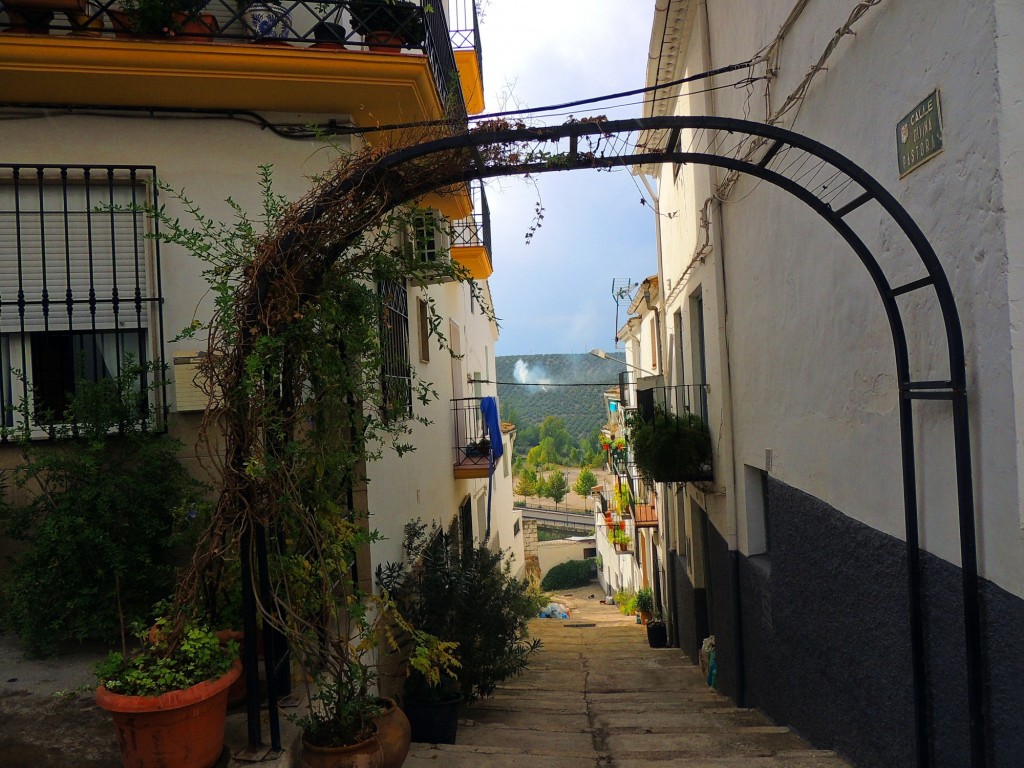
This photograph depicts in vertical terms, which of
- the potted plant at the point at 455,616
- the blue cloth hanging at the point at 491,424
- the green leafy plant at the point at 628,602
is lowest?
the green leafy plant at the point at 628,602

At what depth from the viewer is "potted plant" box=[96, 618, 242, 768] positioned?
3168 millimetres

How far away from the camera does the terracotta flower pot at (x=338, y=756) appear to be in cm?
345

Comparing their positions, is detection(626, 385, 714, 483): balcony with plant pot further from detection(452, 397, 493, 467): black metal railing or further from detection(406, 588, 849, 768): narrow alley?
detection(452, 397, 493, 467): black metal railing

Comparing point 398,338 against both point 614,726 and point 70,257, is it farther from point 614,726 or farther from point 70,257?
point 614,726

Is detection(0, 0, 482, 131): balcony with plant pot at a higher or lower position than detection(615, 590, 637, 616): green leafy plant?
higher

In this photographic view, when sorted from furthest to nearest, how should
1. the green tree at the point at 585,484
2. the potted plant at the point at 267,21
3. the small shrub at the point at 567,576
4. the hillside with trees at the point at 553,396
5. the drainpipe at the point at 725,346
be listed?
the hillside with trees at the point at 553,396
the green tree at the point at 585,484
the small shrub at the point at 567,576
the drainpipe at the point at 725,346
the potted plant at the point at 267,21

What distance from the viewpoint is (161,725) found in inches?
125

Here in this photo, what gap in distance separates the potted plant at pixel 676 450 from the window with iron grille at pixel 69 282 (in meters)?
5.27

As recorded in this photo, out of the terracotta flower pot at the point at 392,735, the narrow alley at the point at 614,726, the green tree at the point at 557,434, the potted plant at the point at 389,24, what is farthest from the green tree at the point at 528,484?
the terracotta flower pot at the point at 392,735

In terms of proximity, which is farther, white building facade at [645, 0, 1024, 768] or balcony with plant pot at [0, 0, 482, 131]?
balcony with plant pot at [0, 0, 482, 131]

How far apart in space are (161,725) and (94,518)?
1.75 metres

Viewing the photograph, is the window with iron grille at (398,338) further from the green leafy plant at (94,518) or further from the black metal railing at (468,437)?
the black metal railing at (468,437)

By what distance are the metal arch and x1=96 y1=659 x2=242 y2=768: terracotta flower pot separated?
2153 mm

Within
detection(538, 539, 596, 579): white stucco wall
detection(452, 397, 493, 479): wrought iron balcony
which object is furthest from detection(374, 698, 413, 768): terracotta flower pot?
detection(538, 539, 596, 579): white stucco wall
